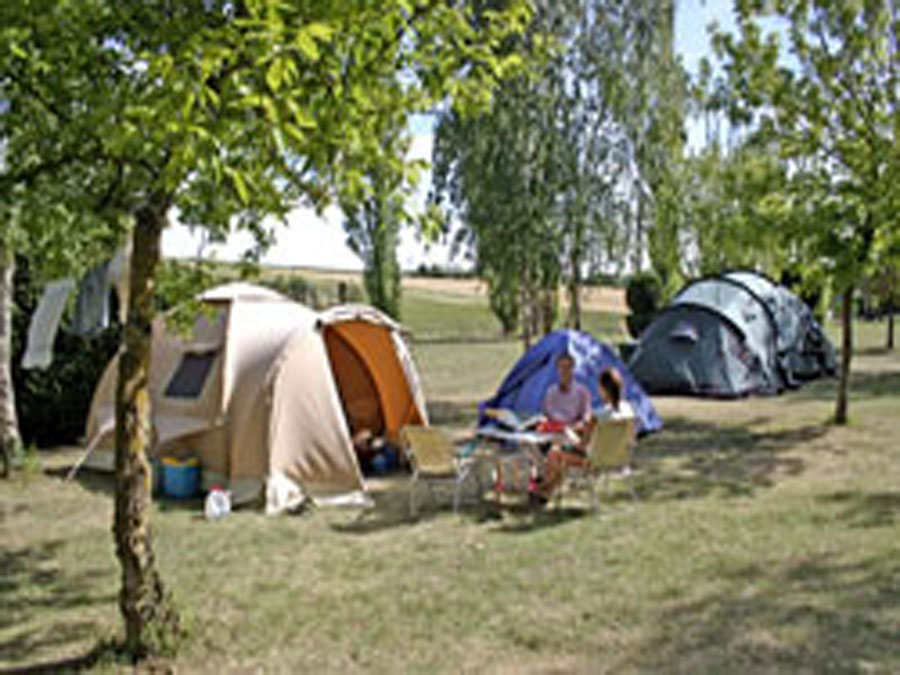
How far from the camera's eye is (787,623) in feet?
15.8

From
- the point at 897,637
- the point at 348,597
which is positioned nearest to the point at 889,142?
the point at 897,637

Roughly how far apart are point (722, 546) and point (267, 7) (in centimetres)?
480

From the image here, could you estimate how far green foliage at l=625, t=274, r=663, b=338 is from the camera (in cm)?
2422

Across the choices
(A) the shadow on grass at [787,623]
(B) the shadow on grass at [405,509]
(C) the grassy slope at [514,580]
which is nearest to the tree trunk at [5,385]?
(C) the grassy slope at [514,580]

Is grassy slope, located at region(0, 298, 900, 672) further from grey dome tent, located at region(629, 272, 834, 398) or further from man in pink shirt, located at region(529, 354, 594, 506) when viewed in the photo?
grey dome tent, located at region(629, 272, 834, 398)

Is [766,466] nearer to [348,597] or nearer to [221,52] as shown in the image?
→ [348,597]

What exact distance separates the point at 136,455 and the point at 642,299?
70.6 ft

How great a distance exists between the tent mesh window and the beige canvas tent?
1 cm

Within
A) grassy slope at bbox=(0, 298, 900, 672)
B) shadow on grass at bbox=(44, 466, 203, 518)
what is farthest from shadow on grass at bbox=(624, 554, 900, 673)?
shadow on grass at bbox=(44, 466, 203, 518)

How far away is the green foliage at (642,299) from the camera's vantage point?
24.2 m

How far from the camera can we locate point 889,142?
32.6ft

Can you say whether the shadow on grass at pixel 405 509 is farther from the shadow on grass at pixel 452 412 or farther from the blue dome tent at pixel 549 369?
the shadow on grass at pixel 452 412

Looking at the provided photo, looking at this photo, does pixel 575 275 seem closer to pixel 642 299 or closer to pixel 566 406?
pixel 566 406

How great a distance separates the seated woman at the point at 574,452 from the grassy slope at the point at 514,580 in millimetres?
276
